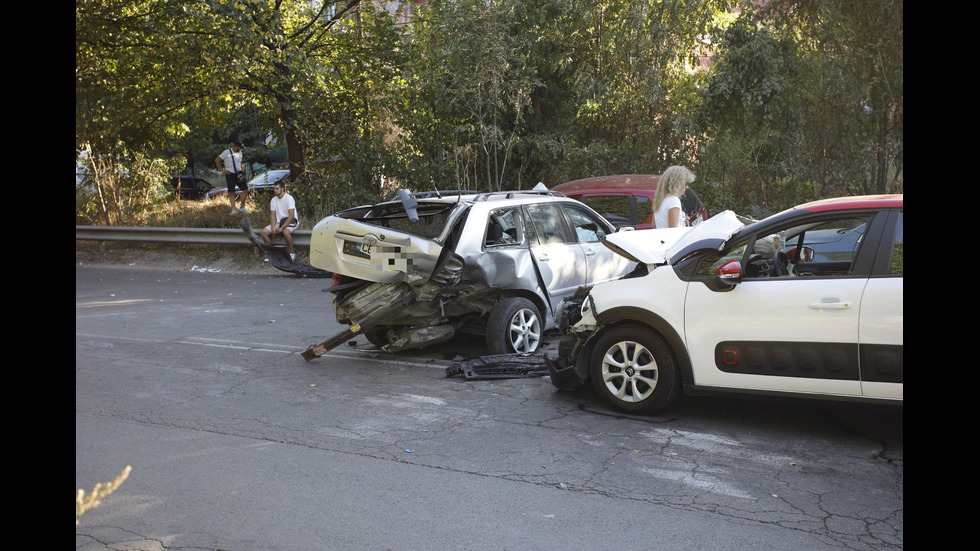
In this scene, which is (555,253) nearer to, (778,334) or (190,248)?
(778,334)

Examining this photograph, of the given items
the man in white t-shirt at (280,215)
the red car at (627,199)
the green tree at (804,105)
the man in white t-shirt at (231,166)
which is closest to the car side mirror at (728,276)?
the red car at (627,199)

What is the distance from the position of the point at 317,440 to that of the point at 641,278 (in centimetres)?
266

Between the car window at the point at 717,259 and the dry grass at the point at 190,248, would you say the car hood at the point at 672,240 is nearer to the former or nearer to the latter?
the car window at the point at 717,259

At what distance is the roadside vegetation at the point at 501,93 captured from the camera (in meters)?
15.3

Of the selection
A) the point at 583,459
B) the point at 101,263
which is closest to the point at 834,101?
the point at 583,459

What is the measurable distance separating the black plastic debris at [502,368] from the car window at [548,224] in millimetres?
1481

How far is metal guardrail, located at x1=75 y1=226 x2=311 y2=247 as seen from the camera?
54.5ft

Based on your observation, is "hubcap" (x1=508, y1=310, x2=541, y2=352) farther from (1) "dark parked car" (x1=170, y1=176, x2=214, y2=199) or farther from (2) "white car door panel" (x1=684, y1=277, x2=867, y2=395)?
(1) "dark parked car" (x1=170, y1=176, x2=214, y2=199)

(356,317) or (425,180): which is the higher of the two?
(425,180)

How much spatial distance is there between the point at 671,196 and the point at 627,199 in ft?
9.85

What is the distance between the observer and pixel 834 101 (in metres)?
15.1

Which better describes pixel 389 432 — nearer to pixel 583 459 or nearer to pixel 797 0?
pixel 583 459

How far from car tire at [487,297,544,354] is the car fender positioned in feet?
5.19
